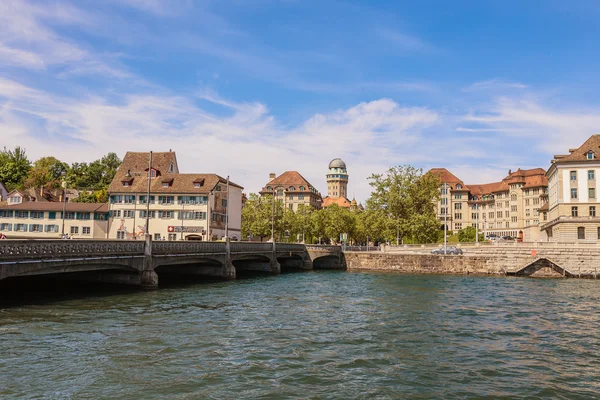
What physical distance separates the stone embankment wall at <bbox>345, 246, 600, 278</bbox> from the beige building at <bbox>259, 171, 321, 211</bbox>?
290ft

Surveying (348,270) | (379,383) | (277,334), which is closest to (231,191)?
(348,270)

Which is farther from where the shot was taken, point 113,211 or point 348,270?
point 113,211

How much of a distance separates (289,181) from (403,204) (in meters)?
84.6

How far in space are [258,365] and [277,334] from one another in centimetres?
512

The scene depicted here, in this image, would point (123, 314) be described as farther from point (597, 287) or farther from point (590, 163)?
point (590, 163)

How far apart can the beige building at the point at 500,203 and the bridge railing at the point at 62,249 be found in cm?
9285

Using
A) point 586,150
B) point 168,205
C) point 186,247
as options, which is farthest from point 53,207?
point 586,150

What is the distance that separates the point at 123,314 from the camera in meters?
24.5

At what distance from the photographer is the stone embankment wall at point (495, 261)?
57.0 m

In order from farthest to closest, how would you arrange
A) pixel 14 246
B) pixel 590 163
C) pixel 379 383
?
pixel 590 163 < pixel 14 246 < pixel 379 383

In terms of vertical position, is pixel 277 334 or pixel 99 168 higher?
pixel 99 168

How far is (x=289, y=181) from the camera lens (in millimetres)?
163500

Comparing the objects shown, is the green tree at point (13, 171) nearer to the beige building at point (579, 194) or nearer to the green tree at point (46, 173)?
the green tree at point (46, 173)

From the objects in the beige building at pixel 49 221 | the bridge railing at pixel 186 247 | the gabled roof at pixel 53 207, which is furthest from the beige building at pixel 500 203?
the bridge railing at pixel 186 247
